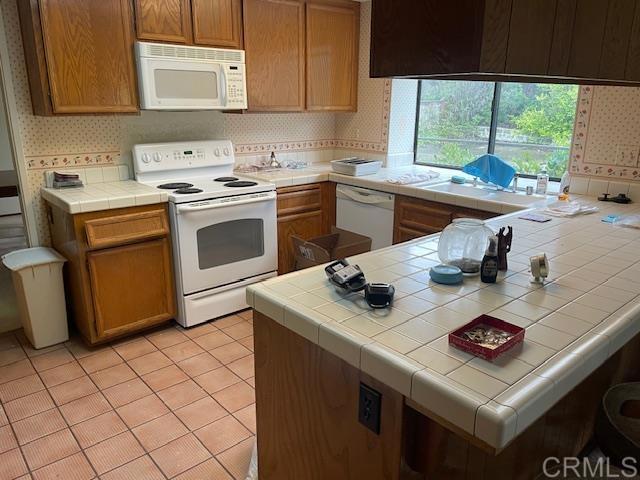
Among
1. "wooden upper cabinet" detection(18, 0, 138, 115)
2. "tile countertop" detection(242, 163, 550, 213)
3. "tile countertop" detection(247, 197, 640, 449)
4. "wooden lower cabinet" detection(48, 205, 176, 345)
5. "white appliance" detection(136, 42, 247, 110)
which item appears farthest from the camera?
"white appliance" detection(136, 42, 247, 110)

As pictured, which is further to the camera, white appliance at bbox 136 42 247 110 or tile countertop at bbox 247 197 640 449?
white appliance at bbox 136 42 247 110

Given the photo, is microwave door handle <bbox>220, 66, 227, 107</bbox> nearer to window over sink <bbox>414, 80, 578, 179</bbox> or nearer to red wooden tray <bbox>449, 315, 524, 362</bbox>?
window over sink <bbox>414, 80, 578, 179</bbox>

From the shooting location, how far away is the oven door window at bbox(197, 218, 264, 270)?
3.16 meters

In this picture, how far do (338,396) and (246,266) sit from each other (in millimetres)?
2198

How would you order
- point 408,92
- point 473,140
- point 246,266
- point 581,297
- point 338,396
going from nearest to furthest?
point 338,396 → point 581,297 → point 246,266 → point 473,140 → point 408,92

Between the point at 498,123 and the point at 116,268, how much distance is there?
2.84 meters

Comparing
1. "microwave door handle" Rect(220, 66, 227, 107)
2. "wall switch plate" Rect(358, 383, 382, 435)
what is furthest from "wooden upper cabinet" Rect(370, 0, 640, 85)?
"microwave door handle" Rect(220, 66, 227, 107)

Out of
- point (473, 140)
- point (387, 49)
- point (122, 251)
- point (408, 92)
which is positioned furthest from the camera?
point (408, 92)

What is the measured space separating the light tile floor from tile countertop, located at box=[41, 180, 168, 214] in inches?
35.2

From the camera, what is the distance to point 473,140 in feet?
12.5

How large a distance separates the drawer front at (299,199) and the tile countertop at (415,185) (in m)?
0.05

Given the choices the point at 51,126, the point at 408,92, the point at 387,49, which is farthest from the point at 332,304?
the point at 408,92

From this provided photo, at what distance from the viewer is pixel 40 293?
2875 millimetres

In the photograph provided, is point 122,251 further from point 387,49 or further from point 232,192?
point 387,49
